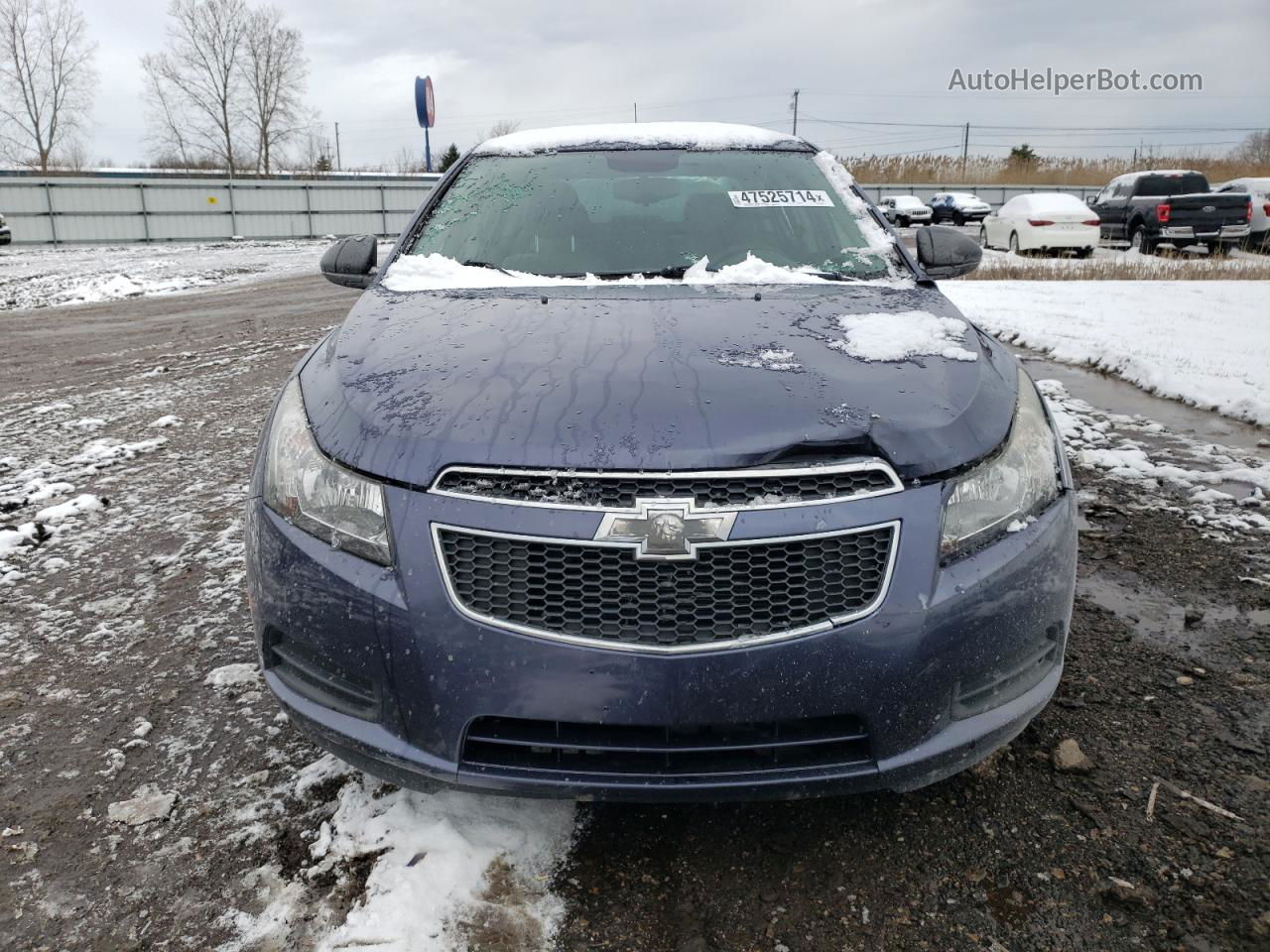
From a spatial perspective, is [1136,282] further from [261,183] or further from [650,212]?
[261,183]

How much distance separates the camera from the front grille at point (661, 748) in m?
1.63

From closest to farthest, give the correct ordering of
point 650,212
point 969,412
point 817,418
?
1. point 817,418
2. point 969,412
3. point 650,212

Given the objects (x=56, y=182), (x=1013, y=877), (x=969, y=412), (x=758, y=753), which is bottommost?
(x=1013, y=877)

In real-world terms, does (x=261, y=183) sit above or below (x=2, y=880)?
above

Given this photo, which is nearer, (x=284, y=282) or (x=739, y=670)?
(x=739, y=670)

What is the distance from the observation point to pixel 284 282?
48.6 ft

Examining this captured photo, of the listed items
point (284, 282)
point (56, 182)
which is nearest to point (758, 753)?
point (284, 282)

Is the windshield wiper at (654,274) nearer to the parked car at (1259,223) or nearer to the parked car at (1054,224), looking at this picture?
the parked car at (1054,224)

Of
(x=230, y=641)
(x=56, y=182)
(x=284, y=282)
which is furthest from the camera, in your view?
(x=56, y=182)

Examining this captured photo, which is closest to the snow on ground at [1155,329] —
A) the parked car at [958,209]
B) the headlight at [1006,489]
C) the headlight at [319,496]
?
the headlight at [1006,489]

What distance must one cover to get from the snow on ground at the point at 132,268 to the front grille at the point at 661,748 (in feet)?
39.7

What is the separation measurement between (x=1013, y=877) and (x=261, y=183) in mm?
30866

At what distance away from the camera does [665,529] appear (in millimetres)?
1598

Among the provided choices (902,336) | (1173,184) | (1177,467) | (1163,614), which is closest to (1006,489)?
(902,336)
